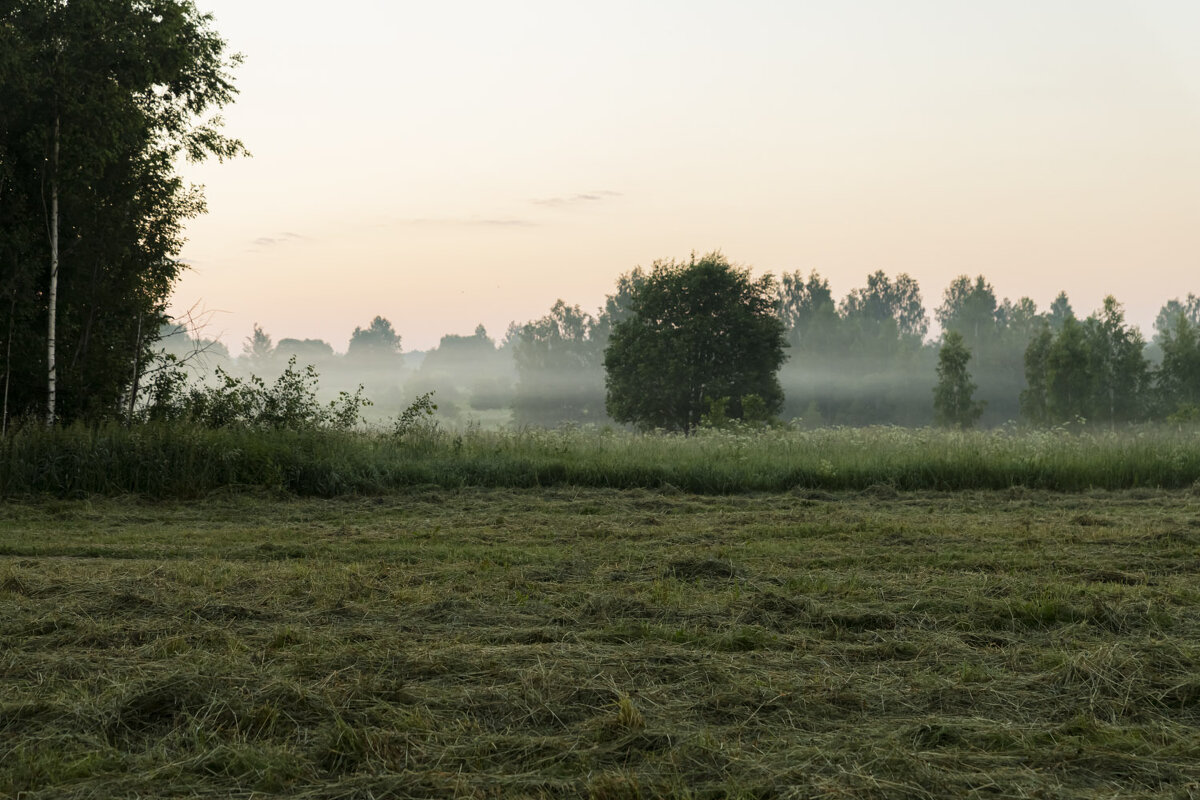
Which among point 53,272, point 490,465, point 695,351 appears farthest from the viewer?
point 695,351

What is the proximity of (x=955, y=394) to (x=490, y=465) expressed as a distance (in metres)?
54.6

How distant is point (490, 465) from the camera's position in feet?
45.6

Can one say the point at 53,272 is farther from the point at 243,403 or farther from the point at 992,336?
the point at 992,336

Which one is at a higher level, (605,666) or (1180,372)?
(1180,372)

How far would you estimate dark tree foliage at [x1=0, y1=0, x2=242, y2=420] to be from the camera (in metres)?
14.7

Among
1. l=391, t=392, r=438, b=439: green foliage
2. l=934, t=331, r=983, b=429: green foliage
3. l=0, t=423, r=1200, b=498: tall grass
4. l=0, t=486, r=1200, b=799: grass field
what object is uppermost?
l=934, t=331, r=983, b=429: green foliage

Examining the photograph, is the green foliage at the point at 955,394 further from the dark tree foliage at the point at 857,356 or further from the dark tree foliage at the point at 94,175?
the dark tree foliage at the point at 94,175

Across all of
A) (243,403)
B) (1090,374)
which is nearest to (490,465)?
(243,403)

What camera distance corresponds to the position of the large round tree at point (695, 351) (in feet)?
148

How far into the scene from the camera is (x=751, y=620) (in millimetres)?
5961

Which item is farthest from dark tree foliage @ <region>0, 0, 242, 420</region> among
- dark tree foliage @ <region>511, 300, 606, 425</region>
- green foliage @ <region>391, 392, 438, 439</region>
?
dark tree foliage @ <region>511, 300, 606, 425</region>

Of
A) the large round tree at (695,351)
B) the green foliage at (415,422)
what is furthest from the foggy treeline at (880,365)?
the green foliage at (415,422)

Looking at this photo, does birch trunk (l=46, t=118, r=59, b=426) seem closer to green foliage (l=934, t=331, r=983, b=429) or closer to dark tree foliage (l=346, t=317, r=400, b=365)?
green foliage (l=934, t=331, r=983, b=429)

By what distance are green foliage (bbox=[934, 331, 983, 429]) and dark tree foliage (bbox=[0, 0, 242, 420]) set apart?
54160mm
